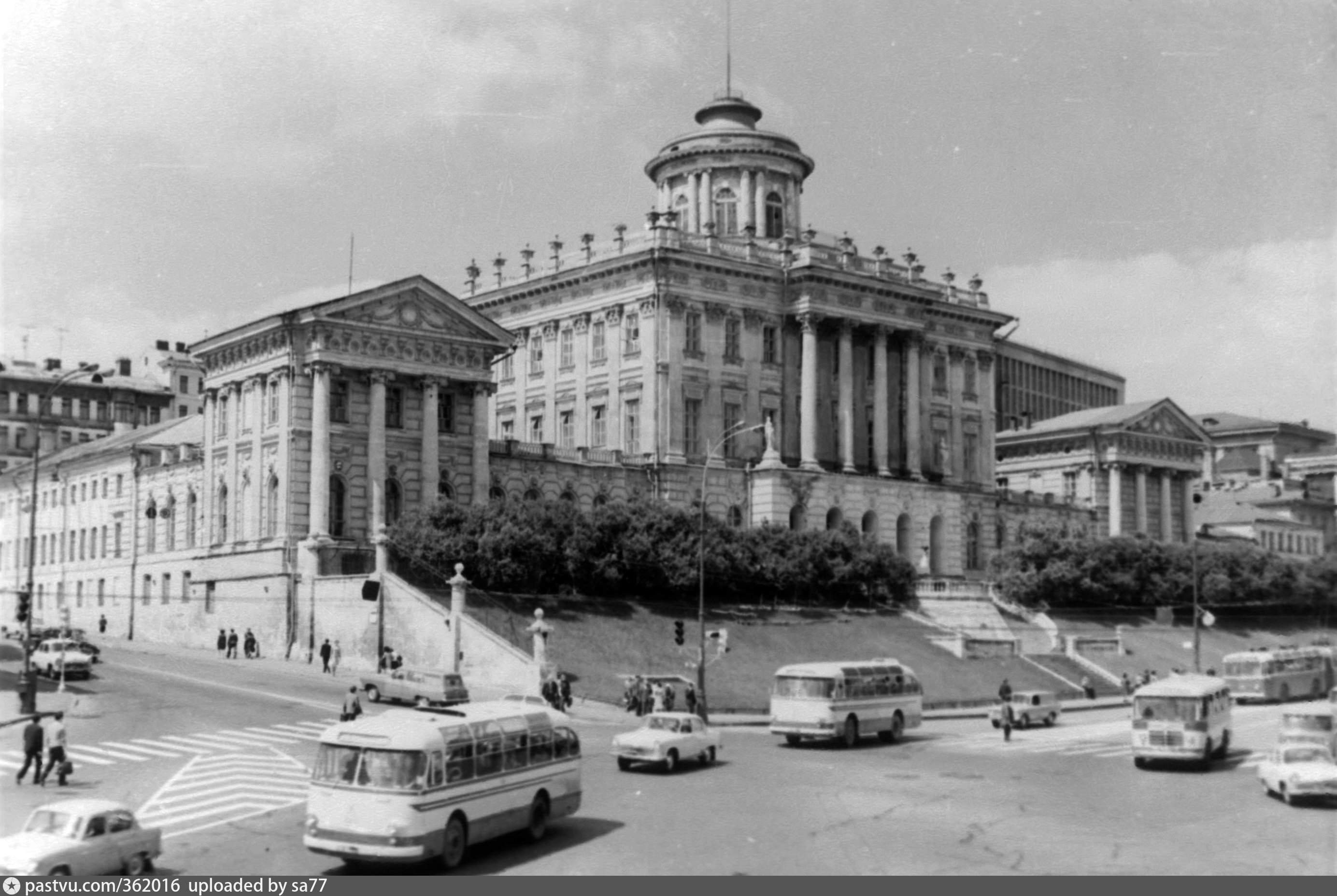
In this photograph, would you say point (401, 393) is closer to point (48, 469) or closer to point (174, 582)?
point (174, 582)

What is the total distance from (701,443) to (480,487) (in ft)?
59.7

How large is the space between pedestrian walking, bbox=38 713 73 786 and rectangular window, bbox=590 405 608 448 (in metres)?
58.2

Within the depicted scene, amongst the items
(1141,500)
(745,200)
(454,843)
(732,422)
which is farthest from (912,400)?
(454,843)

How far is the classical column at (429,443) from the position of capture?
7594 cm

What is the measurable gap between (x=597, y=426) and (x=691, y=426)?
238 inches

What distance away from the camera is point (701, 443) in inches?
3649

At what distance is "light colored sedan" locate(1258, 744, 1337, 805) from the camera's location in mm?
32594

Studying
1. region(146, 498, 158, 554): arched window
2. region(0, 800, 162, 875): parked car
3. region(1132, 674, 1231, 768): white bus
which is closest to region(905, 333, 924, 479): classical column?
region(146, 498, 158, 554): arched window

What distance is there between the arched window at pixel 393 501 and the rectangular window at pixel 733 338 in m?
25.4

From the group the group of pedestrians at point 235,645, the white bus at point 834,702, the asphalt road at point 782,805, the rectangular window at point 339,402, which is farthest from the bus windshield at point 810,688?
the rectangular window at point 339,402

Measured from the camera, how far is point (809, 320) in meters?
95.9

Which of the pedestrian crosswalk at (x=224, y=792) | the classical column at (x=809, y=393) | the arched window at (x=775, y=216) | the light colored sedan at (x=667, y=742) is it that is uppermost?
the arched window at (x=775, y=216)

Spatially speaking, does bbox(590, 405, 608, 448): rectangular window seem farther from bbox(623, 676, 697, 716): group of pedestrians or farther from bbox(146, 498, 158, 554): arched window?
bbox(623, 676, 697, 716): group of pedestrians

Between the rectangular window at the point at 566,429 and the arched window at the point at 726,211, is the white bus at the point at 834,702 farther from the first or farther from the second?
the arched window at the point at 726,211
